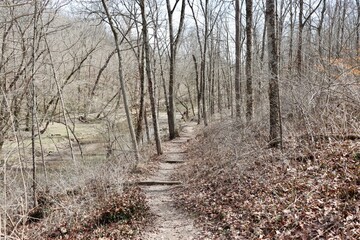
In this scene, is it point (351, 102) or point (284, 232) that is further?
point (351, 102)

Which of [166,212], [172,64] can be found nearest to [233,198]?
[166,212]

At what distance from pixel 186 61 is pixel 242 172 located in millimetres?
30454

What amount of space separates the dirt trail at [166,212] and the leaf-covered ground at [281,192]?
0.30m

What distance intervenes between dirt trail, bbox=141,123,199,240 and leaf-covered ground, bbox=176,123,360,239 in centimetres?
30

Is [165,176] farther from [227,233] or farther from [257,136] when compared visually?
[227,233]

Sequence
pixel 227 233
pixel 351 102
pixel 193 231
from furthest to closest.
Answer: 1. pixel 351 102
2. pixel 193 231
3. pixel 227 233

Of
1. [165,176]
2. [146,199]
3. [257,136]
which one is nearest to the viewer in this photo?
[146,199]

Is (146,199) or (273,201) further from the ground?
(273,201)

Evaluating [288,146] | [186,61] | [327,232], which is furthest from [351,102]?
[186,61]

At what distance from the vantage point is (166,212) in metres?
7.02

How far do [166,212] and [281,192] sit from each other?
2754mm

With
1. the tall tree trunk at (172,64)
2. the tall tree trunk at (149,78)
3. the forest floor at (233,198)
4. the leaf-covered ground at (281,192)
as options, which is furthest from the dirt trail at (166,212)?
the tall tree trunk at (172,64)

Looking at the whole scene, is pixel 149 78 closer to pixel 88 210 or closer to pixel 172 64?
pixel 172 64

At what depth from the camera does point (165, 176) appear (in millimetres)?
10188
